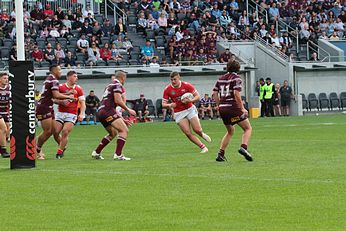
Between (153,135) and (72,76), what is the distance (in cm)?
978

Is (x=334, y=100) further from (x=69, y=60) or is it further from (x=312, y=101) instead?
(x=69, y=60)

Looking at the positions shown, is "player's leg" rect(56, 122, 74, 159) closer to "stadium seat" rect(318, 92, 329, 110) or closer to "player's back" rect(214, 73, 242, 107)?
"player's back" rect(214, 73, 242, 107)

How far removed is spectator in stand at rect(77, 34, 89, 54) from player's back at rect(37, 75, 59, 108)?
83.3 ft

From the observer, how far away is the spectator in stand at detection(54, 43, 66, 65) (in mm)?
45875

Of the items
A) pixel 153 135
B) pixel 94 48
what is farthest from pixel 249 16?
pixel 153 135

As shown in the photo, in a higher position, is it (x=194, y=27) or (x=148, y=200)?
(x=194, y=27)

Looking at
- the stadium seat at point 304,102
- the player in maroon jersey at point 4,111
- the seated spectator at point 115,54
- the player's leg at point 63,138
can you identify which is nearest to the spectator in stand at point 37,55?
the seated spectator at point 115,54

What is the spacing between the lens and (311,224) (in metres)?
10.4

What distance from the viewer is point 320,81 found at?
178 feet

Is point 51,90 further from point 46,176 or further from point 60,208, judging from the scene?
point 60,208

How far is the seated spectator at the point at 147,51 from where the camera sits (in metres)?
49.0

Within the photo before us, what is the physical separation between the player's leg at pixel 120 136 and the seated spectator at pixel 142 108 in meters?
25.3

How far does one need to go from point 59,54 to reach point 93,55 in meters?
1.96

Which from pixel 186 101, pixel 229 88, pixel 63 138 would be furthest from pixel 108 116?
pixel 229 88
